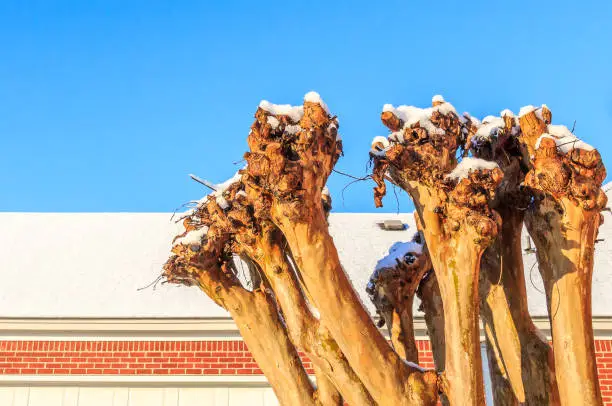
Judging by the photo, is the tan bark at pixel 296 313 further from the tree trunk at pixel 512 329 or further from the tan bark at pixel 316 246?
the tree trunk at pixel 512 329

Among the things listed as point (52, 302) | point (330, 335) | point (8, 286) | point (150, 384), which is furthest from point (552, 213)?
point (8, 286)

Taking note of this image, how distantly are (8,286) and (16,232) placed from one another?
2.54m

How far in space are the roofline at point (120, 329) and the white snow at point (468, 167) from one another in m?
7.24

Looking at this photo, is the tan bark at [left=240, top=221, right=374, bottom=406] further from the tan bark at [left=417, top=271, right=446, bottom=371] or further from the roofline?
the roofline

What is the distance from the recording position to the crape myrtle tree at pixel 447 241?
646cm

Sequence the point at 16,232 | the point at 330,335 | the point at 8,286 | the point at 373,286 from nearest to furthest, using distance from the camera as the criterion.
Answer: the point at 330,335 → the point at 373,286 → the point at 8,286 → the point at 16,232

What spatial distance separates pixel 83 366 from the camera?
13.6 metres

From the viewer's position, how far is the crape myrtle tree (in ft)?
21.2

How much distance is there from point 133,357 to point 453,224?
328 inches

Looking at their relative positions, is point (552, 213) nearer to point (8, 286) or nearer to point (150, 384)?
point (150, 384)

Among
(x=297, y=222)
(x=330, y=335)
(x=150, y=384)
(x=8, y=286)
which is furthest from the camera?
(x=8, y=286)

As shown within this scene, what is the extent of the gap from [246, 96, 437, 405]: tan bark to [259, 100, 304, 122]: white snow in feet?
0.24

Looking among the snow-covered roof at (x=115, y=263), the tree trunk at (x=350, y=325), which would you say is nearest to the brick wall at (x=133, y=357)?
the snow-covered roof at (x=115, y=263)

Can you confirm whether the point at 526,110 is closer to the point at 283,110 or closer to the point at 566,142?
the point at 566,142
